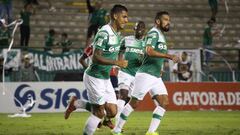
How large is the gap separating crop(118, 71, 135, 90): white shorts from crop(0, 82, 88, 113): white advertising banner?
6.68 meters

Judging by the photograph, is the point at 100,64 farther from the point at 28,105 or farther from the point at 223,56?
the point at 223,56

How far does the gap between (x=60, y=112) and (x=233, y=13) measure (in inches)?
519

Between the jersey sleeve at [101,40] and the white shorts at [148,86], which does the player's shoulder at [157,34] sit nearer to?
the white shorts at [148,86]

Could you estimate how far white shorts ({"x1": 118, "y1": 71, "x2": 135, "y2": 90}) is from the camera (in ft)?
58.5

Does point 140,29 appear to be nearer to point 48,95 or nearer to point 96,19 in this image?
point 48,95

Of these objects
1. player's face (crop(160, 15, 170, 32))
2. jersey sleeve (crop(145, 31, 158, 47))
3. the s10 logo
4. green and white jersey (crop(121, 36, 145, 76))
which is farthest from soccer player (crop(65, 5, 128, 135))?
the s10 logo

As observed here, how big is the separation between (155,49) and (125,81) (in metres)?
2.93

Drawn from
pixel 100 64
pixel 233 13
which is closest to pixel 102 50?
pixel 100 64

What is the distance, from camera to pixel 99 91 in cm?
1310

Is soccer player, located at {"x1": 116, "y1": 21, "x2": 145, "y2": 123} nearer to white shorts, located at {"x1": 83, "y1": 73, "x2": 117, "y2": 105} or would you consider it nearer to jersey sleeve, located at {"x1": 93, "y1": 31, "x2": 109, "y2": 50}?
white shorts, located at {"x1": 83, "y1": 73, "x2": 117, "y2": 105}

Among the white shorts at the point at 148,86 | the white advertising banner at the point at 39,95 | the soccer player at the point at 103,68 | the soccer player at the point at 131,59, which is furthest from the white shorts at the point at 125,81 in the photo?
the white advertising banner at the point at 39,95

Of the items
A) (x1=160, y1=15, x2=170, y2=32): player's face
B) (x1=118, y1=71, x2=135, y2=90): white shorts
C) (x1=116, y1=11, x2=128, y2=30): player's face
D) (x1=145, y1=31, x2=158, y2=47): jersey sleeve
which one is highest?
(x1=116, y1=11, x2=128, y2=30): player's face

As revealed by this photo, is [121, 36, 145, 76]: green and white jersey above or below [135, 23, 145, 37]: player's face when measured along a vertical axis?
below

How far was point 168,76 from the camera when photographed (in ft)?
86.1
